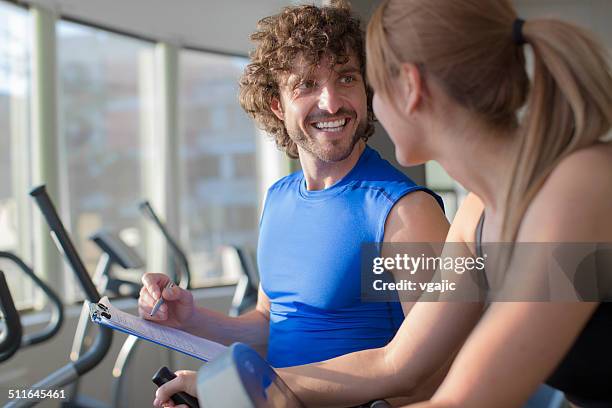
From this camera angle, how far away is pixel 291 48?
180cm

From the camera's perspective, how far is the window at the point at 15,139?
455 centimetres

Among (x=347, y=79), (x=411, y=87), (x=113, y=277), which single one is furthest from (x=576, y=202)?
(x=113, y=277)

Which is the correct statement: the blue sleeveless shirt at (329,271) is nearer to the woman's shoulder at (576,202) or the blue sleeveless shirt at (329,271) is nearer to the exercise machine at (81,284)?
the exercise machine at (81,284)

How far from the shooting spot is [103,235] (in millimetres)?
3697

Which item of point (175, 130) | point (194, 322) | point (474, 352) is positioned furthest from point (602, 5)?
point (474, 352)

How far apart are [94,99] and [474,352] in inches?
197

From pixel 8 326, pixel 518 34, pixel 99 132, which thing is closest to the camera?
pixel 518 34

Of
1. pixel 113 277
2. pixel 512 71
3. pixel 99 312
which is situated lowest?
pixel 113 277

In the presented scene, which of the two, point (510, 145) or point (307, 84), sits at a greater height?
point (307, 84)

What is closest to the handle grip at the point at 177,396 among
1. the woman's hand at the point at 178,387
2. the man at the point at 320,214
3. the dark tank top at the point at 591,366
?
the woman's hand at the point at 178,387

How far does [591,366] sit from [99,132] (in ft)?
16.2

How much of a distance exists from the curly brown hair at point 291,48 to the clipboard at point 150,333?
0.73 metres

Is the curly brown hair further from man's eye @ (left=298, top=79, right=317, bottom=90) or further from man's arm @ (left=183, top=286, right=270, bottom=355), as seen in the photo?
man's arm @ (left=183, top=286, right=270, bottom=355)

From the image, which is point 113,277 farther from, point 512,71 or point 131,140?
point 512,71
